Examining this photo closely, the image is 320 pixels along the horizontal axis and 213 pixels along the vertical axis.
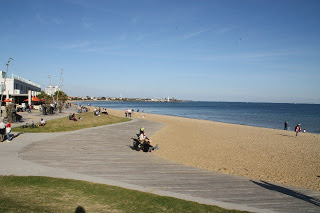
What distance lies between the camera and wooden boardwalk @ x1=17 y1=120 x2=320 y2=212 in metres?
6.72

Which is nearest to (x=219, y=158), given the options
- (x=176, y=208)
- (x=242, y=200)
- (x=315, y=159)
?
(x=315, y=159)

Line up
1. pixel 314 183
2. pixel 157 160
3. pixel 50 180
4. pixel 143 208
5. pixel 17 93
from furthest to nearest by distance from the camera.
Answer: pixel 17 93 → pixel 157 160 → pixel 314 183 → pixel 50 180 → pixel 143 208

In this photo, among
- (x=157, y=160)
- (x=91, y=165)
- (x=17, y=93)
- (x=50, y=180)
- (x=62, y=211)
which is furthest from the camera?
(x=17, y=93)

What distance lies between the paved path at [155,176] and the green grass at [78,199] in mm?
683

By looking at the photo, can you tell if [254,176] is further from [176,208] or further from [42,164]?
[42,164]

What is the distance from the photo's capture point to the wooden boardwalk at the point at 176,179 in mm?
6717

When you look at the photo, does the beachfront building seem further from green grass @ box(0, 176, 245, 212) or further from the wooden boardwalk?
green grass @ box(0, 176, 245, 212)

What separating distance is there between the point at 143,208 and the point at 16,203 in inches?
113

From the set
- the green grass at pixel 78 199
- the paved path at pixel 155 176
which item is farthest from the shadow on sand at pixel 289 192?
the green grass at pixel 78 199

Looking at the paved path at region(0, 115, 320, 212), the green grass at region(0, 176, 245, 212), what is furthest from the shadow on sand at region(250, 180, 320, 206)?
the green grass at region(0, 176, 245, 212)

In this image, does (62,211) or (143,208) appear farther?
(143,208)

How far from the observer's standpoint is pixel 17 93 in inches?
1978

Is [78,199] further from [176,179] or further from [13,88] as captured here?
[13,88]

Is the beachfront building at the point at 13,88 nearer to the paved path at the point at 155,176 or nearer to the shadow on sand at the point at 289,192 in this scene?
the paved path at the point at 155,176
